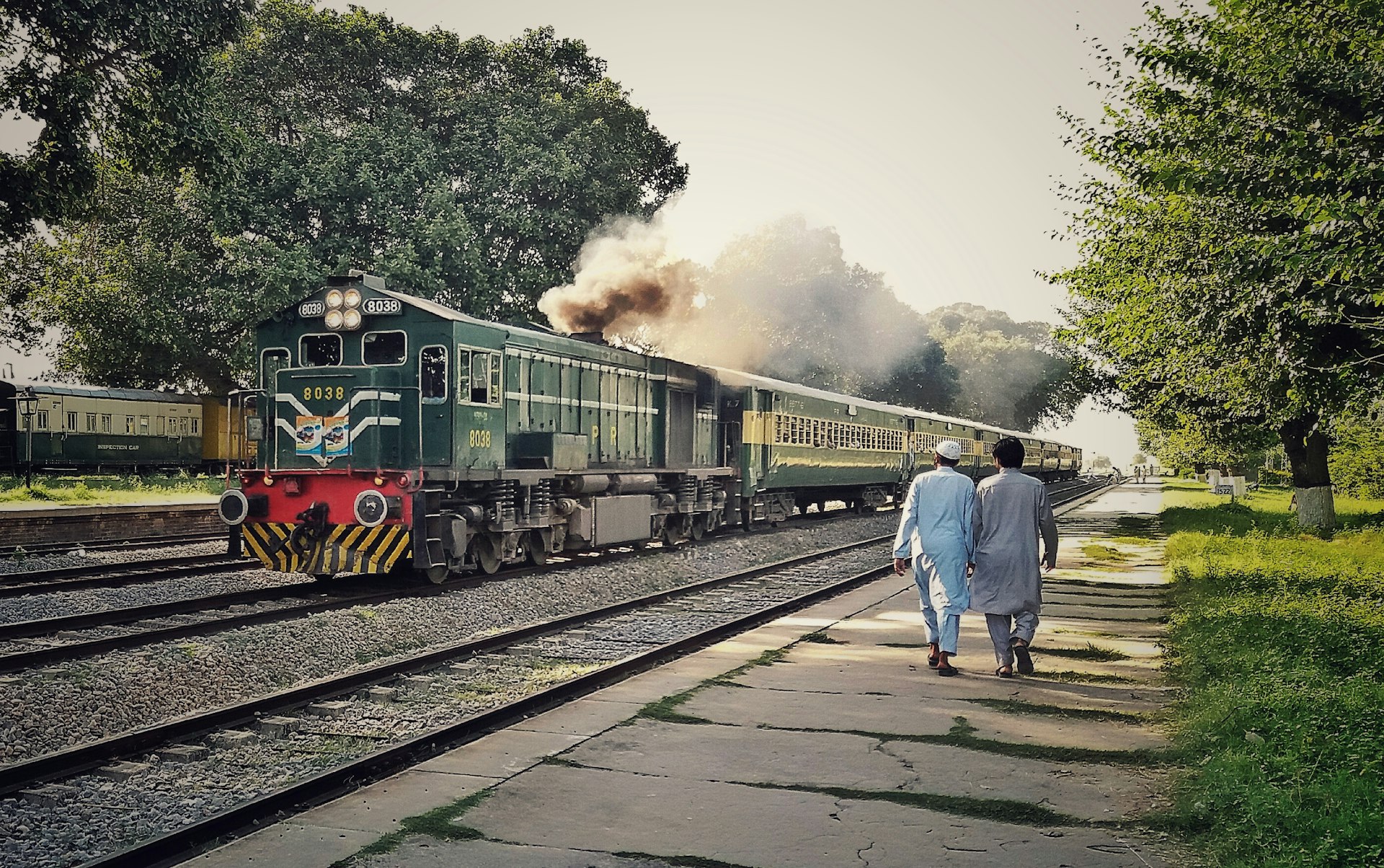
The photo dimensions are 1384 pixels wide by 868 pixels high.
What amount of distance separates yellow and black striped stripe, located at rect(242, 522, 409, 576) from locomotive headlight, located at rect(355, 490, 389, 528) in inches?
16.2

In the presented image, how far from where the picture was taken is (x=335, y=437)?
13.6 meters

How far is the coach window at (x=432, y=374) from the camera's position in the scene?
1366cm

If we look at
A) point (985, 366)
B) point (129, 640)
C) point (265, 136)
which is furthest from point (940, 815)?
point (985, 366)

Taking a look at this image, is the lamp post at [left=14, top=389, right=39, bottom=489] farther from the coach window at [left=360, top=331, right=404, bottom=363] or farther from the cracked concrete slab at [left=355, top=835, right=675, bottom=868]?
the cracked concrete slab at [left=355, top=835, right=675, bottom=868]

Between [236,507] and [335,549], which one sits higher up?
[236,507]

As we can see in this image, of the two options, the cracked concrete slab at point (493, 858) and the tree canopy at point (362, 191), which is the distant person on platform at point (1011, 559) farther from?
the tree canopy at point (362, 191)

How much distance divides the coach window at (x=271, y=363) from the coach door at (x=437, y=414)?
6.69ft

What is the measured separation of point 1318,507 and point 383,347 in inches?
786

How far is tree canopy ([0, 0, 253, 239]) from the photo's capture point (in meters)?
17.1

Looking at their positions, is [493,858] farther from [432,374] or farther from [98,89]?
[98,89]

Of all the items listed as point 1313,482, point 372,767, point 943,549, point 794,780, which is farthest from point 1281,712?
point 1313,482

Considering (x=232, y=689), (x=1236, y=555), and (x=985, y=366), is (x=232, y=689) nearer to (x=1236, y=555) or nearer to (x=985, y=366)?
(x=1236, y=555)

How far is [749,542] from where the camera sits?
21531mm

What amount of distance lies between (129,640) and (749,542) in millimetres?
13449
